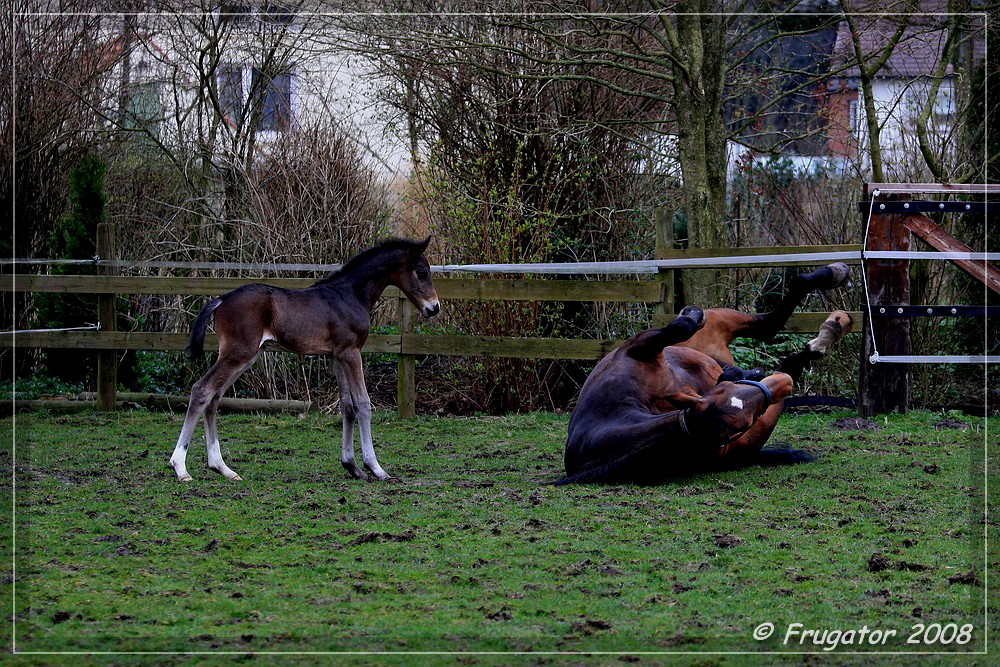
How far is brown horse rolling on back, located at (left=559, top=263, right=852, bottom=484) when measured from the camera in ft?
17.1

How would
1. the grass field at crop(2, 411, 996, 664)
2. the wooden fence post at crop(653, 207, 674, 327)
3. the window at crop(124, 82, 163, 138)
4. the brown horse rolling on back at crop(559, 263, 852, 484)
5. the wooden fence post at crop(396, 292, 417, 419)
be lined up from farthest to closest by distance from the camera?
1. the window at crop(124, 82, 163, 138)
2. the wooden fence post at crop(396, 292, 417, 419)
3. the wooden fence post at crop(653, 207, 674, 327)
4. the brown horse rolling on back at crop(559, 263, 852, 484)
5. the grass field at crop(2, 411, 996, 664)

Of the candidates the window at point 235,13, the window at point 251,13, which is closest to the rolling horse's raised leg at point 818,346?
the window at point 251,13

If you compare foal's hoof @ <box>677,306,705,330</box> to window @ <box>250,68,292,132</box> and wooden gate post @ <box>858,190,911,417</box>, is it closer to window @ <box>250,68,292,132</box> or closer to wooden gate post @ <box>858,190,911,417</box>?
wooden gate post @ <box>858,190,911,417</box>

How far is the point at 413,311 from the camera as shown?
9.81 metres

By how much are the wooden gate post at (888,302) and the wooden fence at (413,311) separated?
0.17 m

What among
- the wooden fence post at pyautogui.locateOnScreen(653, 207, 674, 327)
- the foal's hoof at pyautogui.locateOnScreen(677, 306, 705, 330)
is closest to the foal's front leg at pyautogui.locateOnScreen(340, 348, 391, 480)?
the foal's hoof at pyautogui.locateOnScreen(677, 306, 705, 330)

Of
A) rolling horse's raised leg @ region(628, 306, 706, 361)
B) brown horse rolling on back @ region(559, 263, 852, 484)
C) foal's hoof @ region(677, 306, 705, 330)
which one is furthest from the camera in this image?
foal's hoof @ region(677, 306, 705, 330)

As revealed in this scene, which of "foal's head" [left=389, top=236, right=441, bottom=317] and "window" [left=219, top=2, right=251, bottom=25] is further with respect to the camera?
"window" [left=219, top=2, right=251, bottom=25]

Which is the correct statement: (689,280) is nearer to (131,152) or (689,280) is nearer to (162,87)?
(131,152)

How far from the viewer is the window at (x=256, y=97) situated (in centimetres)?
1254

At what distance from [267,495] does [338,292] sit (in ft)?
5.09

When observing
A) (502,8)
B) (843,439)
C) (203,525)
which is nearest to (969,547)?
(843,439)

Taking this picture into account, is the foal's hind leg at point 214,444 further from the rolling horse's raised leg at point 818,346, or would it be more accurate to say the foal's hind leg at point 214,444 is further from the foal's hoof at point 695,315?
the rolling horse's raised leg at point 818,346

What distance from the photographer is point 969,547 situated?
4.58 metres
